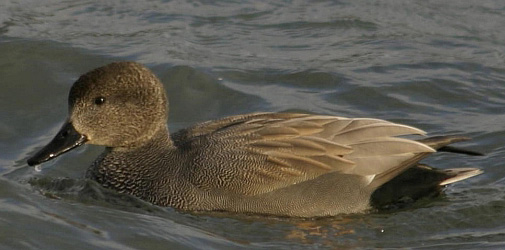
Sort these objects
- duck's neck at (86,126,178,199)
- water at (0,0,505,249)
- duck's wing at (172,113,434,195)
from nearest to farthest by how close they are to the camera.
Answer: water at (0,0,505,249), duck's wing at (172,113,434,195), duck's neck at (86,126,178,199)

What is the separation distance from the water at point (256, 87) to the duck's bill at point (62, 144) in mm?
286

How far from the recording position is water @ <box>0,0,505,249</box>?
295 inches

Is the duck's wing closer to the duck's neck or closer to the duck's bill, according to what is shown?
the duck's neck

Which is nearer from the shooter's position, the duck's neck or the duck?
the duck

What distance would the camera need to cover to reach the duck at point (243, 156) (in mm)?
7691

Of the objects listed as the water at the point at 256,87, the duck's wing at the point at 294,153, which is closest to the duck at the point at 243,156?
the duck's wing at the point at 294,153

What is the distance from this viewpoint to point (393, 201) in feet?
26.1

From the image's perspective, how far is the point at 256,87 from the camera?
417 inches

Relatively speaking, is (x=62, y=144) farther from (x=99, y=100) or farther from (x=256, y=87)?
(x=256, y=87)

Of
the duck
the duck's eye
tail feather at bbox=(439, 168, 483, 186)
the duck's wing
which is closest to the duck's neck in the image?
the duck

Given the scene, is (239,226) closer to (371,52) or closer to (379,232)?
(379,232)

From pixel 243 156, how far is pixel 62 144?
131cm

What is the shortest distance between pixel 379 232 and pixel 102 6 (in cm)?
567

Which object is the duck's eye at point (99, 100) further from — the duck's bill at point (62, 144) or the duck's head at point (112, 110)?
the duck's bill at point (62, 144)
